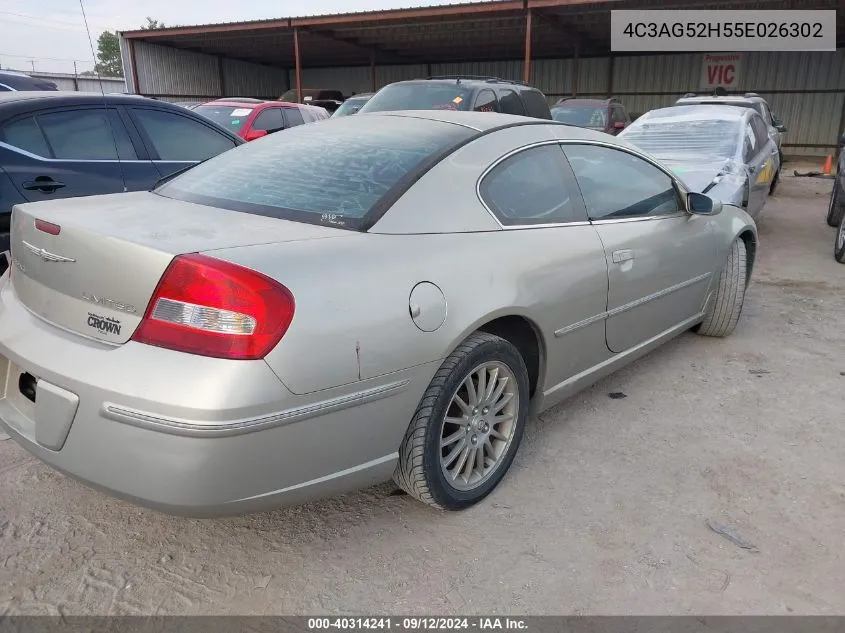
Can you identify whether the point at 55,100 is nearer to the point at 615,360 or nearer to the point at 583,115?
the point at 615,360

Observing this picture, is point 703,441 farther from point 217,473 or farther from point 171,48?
point 171,48

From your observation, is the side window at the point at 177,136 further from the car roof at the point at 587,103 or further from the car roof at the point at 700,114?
the car roof at the point at 587,103

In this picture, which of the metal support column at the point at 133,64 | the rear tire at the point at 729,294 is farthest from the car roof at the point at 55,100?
the metal support column at the point at 133,64

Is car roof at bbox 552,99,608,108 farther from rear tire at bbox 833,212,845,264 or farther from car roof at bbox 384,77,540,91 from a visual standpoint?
rear tire at bbox 833,212,845,264

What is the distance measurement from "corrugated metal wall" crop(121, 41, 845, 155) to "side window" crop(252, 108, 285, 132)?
40.9 feet

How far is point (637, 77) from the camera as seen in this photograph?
2298cm

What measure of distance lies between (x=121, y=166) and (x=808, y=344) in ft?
16.3

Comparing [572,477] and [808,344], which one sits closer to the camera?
[572,477]

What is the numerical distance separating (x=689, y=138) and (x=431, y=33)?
14.6 meters

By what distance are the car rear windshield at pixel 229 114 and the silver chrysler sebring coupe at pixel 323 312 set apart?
6557 mm

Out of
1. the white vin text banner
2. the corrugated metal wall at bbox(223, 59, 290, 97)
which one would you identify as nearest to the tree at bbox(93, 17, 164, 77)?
the corrugated metal wall at bbox(223, 59, 290, 97)

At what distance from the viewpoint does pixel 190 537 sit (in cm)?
237

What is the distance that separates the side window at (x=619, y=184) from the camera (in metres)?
3.13

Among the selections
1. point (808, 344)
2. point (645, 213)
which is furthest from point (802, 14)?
point (645, 213)
